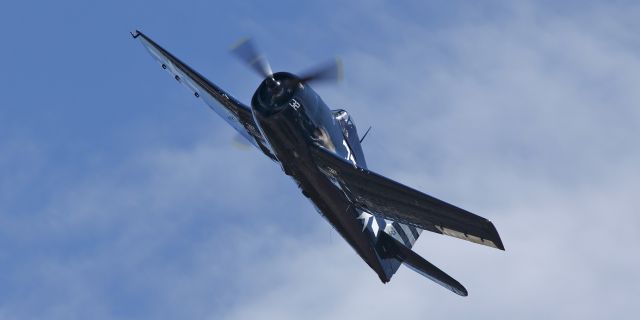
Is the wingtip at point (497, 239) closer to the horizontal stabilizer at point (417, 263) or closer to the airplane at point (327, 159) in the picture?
the airplane at point (327, 159)

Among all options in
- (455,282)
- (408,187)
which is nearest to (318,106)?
(408,187)

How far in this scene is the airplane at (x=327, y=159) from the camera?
33094 mm

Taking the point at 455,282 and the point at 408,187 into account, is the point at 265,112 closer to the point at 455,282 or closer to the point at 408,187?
the point at 408,187

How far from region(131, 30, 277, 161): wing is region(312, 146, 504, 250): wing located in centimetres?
336

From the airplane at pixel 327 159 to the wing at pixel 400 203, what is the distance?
3 cm

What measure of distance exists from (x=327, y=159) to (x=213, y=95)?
18.4 ft

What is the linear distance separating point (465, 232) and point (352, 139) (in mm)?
6230

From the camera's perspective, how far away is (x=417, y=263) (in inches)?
1572

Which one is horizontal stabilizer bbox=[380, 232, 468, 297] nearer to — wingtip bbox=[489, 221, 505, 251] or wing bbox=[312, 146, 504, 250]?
wing bbox=[312, 146, 504, 250]

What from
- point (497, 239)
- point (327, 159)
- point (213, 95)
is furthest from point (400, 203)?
point (213, 95)

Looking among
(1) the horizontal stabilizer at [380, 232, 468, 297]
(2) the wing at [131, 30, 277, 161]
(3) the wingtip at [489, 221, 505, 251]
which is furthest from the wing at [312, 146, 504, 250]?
(1) the horizontal stabilizer at [380, 232, 468, 297]

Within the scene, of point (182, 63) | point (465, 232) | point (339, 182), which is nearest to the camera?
point (465, 232)

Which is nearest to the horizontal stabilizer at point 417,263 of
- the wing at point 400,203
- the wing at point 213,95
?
the wing at point 400,203

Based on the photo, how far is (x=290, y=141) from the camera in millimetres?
33688
